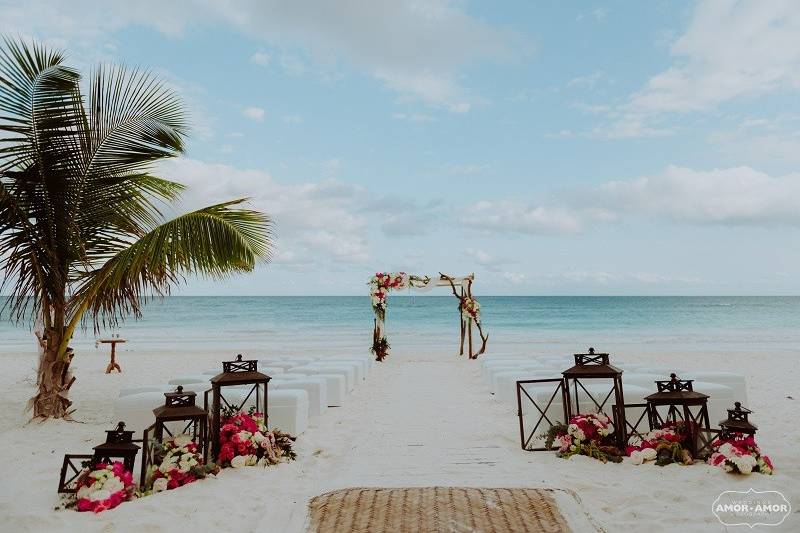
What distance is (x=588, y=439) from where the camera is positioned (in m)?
5.42

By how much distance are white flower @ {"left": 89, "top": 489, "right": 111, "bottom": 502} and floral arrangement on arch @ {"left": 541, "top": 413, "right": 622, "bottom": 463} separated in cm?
415

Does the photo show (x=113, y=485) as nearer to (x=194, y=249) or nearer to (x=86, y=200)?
(x=194, y=249)

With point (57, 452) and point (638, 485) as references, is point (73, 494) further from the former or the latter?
point (638, 485)

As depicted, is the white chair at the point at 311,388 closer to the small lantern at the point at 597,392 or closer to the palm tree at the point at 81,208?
the palm tree at the point at 81,208

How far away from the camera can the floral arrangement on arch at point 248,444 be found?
5.14 meters

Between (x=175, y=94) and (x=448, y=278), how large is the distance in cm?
1093

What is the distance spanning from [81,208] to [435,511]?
21.1 ft

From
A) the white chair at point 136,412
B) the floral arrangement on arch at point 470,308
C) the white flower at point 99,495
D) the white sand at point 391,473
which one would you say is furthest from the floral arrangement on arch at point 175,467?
the floral arrangement on arch at point 470,308

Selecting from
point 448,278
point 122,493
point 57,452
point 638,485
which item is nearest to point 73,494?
point 122,493

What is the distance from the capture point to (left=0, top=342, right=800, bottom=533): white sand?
385 centimetres

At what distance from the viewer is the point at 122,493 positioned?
4184 mm

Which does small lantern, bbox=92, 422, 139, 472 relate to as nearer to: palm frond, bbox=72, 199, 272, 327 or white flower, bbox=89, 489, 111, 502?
white flower, bbox=89, 489, 111, 502

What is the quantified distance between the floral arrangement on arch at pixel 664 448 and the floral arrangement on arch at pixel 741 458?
32cm

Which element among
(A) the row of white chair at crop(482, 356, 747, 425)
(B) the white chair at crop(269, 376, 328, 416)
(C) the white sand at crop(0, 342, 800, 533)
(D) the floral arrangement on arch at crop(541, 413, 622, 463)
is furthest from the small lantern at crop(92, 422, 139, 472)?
(A) the row of white chair at crop(482, 356, 747, 425)
